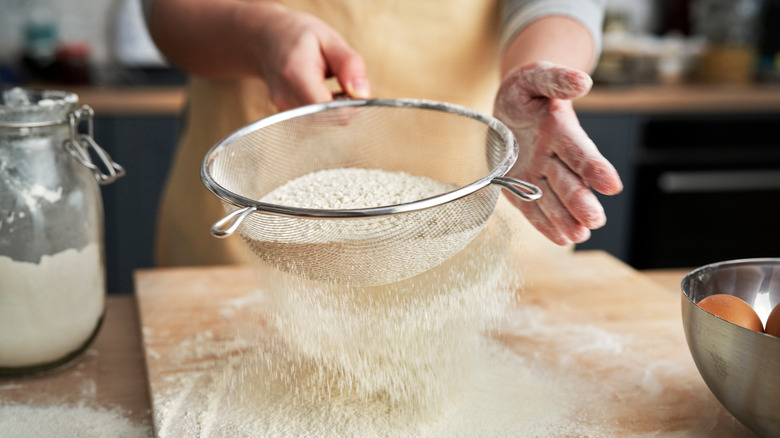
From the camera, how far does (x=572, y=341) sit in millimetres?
842

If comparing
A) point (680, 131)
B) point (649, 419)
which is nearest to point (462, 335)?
point (649, 419)

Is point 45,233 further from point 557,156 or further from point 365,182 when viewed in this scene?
point 557,156

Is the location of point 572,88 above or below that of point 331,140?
above

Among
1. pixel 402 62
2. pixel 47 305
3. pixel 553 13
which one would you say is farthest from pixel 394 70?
pixel 47 305

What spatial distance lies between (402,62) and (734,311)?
2.25 ft

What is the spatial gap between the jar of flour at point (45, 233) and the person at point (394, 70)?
256 millimetres

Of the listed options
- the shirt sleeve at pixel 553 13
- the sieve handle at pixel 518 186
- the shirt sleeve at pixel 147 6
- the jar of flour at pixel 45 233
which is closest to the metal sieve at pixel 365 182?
the sieve handle at pixel 518 186

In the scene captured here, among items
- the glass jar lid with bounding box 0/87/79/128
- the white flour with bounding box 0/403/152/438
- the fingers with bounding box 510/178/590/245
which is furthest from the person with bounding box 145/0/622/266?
the white flour with bounding box 0/403/152/438

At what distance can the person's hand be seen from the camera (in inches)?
26.0

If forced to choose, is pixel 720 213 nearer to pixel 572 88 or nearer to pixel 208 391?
pixel 572 88

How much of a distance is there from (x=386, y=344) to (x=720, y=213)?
1.88 m

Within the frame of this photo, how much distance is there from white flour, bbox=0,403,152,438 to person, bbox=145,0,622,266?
0.41 meters

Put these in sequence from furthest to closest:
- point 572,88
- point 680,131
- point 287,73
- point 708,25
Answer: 1. point 708,25
2. point 680,131
3. point 287,73
4. point 572,88

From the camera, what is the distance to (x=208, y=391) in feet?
2.39
